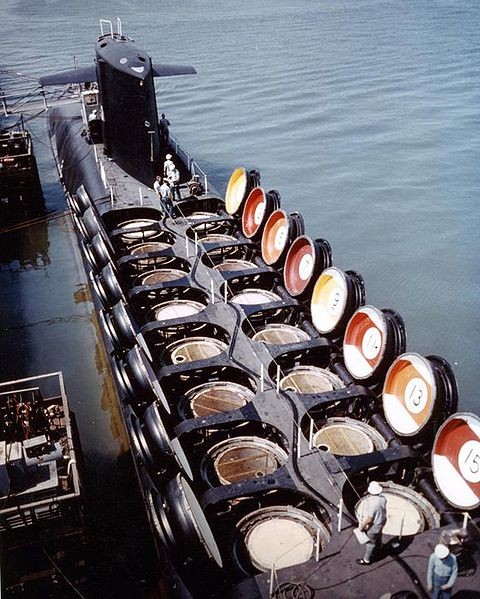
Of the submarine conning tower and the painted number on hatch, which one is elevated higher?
the submarine conning tower

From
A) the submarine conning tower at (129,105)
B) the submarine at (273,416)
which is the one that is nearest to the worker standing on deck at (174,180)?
the submarine at (273,416)

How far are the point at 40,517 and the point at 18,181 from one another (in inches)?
918

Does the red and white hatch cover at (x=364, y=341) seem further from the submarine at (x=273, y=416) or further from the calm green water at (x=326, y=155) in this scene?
the calm green water at (x=326, y=155)

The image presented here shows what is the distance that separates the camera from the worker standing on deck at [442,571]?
8.27 meters

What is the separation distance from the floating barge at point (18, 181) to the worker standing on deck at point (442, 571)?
28542 millimetres

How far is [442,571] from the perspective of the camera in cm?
830

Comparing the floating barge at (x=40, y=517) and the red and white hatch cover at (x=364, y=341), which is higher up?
the red and white hatch cover at (x=364, y=341)

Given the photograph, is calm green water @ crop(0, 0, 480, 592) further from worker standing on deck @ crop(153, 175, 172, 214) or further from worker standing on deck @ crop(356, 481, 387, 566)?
worker standing on deck @ crop(356, 481, 387, 566)

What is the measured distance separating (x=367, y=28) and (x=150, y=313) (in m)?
72.7

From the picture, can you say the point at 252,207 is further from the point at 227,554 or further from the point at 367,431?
the point at 227,554

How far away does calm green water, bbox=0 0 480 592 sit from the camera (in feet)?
76.3

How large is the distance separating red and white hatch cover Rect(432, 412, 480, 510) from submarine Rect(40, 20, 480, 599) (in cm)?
3

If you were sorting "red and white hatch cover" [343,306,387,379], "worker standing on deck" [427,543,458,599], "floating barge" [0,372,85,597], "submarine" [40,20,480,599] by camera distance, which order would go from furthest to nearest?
"red and white hatch cover" [343,306,387,379], "floating barge" [0,372,85,597], "submarine" [40,20,480,599], "worker standing on deck" [427,543,458,599]

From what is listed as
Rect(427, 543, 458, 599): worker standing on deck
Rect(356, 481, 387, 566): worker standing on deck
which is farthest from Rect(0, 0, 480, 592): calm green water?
Rect(427, 543, 458, 599): worker standing on deck
